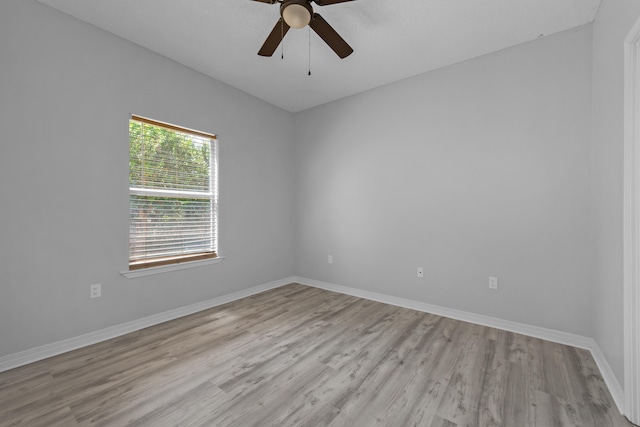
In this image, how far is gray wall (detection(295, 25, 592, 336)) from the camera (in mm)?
2340

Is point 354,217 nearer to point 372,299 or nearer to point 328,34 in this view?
point 372,299

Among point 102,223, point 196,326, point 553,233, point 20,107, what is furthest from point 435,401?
point 20,107

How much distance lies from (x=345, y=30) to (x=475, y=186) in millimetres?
1991

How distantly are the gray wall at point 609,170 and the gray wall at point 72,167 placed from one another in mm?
3546

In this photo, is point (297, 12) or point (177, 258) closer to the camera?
point (297, 12)

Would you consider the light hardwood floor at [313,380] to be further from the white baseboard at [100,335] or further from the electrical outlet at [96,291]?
the electrical outlet at [96,291]

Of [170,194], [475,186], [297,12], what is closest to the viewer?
[297,12]

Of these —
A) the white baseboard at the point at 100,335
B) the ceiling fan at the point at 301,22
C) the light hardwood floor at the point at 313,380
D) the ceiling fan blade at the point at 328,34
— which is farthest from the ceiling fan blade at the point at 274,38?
the white baseboard at the point at 100,335

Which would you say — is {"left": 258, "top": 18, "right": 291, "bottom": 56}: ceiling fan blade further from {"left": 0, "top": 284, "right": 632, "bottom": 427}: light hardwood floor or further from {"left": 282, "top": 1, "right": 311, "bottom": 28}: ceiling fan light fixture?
{"left": 0, "top": 284, "right": 632, "bottom": 427}: light hardwood floor

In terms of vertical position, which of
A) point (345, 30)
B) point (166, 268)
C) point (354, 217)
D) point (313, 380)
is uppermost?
point (345, 30)

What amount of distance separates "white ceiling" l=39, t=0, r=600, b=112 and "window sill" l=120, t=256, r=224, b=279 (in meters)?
2.22

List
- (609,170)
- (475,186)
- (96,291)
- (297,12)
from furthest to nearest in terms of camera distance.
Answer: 1. (475,186)
2. (96,291)
3. (609,170)
4. (297,12)

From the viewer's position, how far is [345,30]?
2430mm

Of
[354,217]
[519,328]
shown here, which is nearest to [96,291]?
[354,217]
